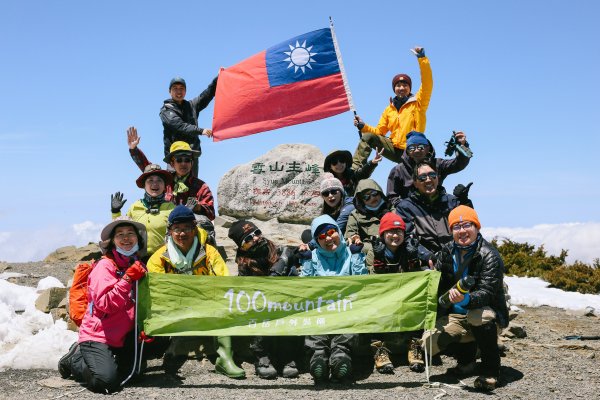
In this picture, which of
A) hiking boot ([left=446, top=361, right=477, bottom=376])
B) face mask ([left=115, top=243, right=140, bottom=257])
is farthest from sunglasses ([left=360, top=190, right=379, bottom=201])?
face mask ([left=115, top=243, right=140, bottom=257])

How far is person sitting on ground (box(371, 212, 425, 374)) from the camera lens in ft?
24.8

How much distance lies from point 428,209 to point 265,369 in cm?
309

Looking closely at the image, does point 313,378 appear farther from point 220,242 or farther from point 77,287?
point 220,242

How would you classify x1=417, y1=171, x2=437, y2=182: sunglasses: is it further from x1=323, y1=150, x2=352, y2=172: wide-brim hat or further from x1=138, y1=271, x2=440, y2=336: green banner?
x1=323, y1=150, x2=352, y2=172: wide-brim hat

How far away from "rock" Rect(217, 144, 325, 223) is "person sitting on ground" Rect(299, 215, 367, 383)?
25.0ft

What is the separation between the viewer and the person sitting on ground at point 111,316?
22.2 feet

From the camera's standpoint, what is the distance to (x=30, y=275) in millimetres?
14695

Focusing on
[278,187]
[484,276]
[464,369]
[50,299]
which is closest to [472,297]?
[484,276]

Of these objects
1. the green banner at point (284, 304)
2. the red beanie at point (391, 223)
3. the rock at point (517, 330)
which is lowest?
the rock at point (517, 330)

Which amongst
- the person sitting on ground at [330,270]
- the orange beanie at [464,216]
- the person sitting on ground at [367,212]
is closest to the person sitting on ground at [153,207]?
the person sitting on ground at [330,270]

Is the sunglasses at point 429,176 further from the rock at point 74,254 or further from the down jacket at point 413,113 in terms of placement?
the rock at point 74,254

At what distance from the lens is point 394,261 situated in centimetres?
771

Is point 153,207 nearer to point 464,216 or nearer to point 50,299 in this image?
point 50,299

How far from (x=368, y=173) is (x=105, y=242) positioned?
5.01 meters
